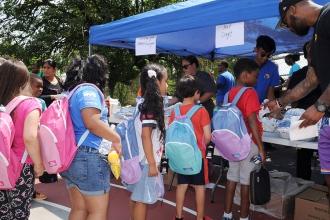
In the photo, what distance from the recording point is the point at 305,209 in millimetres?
3826

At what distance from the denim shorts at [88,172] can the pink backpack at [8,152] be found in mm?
362

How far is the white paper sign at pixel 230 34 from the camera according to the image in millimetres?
3529

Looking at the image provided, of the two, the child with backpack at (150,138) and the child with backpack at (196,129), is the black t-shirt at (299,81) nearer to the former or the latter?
the child with backpack at (196,129)

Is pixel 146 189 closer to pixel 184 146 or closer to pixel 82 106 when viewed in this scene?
pixel 184 146

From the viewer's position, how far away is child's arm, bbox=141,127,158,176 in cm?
312

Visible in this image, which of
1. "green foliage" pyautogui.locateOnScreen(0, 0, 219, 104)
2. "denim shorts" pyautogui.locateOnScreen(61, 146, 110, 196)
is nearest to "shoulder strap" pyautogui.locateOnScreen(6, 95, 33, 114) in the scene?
"denim shorts" pyautogui.locateOnScreen(61, 146, 110, 196)

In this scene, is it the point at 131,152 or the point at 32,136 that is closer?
the point at 32,136

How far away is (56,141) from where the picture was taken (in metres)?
2.52

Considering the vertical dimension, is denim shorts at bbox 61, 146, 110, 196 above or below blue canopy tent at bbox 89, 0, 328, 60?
below

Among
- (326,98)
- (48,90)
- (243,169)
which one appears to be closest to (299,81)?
(243,169)

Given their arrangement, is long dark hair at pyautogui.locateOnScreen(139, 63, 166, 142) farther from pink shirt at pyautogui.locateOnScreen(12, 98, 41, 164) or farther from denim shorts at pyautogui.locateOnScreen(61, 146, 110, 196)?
pink shirt at pyautogui.locateOnScreen(12, 98, 41, 164)

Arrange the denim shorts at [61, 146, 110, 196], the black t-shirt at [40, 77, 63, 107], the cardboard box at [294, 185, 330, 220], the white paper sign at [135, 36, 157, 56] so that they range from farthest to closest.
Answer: the black t-shirt at [40, 77, 63, 107] < the white paper sign at [135, 36, 157, 56] < the cardboard box at [294, 185, 330, 220] < the denim shorts at [61, 146, 110, 196]

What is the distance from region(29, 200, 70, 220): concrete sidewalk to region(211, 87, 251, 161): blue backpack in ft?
6.46

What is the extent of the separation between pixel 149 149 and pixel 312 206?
178 cm
